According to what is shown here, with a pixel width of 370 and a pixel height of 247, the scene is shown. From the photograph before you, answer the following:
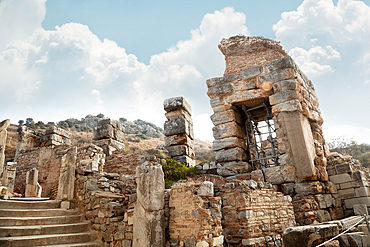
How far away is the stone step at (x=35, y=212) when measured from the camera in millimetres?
5539

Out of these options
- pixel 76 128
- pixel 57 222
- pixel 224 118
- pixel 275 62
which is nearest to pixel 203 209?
pixel 57 222

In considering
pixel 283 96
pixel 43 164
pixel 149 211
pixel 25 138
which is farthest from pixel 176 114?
pixel 25 138

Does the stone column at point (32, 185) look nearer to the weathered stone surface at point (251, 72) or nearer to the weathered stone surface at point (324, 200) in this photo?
the weathered stone surface at point (251, 72)

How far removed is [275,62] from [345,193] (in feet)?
15.1

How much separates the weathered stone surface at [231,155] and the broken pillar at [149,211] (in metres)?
3.72

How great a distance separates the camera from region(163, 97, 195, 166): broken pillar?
9211mm

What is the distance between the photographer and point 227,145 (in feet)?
26.8

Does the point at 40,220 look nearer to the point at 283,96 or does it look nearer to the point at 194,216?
the point at 194,216

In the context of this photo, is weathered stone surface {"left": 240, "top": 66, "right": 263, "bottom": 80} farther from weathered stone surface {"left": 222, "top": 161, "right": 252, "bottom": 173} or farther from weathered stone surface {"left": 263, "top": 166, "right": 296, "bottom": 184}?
weathered stone surface {"left": 263, "top": 166, "right": 296, "bottom": 184}

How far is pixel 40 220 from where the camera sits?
5523 mm

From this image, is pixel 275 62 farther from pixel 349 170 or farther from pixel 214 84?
pixel 349 170

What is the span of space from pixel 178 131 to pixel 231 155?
237cm

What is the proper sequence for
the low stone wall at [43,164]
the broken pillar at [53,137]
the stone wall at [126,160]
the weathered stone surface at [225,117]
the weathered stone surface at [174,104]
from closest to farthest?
the weathered stone surface at [225,117] < the stone wall at [126,160] < the weathered stone surface at [174,104] < the low stone wall at [43,164] < the broken pillar at [53,137]

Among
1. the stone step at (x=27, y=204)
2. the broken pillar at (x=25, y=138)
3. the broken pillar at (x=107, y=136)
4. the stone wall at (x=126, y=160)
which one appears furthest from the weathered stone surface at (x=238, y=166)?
the broken pillar at (x=25, y=138)
